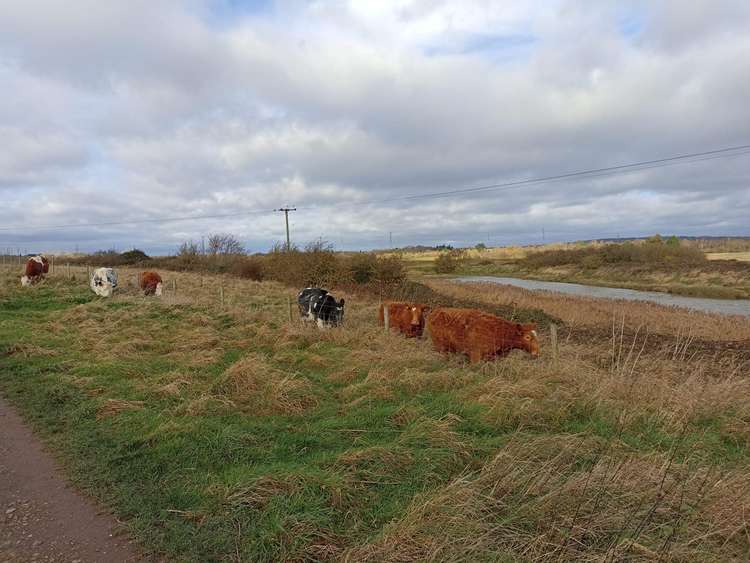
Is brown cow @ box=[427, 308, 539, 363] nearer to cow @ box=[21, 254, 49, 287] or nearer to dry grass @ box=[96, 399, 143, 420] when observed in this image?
dry grass @ box=[96, 399, 143, 420]

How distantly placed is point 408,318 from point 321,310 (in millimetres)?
2736

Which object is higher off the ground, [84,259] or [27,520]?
[84,259]

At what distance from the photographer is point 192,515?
3.89 m

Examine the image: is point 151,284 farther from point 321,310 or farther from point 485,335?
point 485,335

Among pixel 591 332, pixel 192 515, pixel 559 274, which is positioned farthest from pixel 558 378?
pixel 559 274

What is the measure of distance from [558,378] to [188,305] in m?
13.9

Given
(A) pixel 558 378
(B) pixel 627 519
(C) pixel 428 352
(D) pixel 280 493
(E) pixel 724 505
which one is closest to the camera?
(B) pixel 627 519

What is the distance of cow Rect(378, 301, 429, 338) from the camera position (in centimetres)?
1230

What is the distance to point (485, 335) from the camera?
9.04 meters

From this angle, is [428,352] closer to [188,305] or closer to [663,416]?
[663,416]

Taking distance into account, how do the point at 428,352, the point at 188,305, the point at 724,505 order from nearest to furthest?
the point at 724,505 → the point at 428,352 → the point at 188,305

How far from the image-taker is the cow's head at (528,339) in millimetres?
8922

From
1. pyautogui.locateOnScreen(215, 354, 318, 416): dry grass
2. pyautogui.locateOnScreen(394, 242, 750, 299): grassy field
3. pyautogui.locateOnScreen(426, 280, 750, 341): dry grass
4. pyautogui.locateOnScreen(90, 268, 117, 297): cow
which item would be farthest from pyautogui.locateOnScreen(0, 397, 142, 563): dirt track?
pyautogui.locateOnScreen(394, 242, 750, 299): grassy field

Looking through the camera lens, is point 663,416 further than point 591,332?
No
